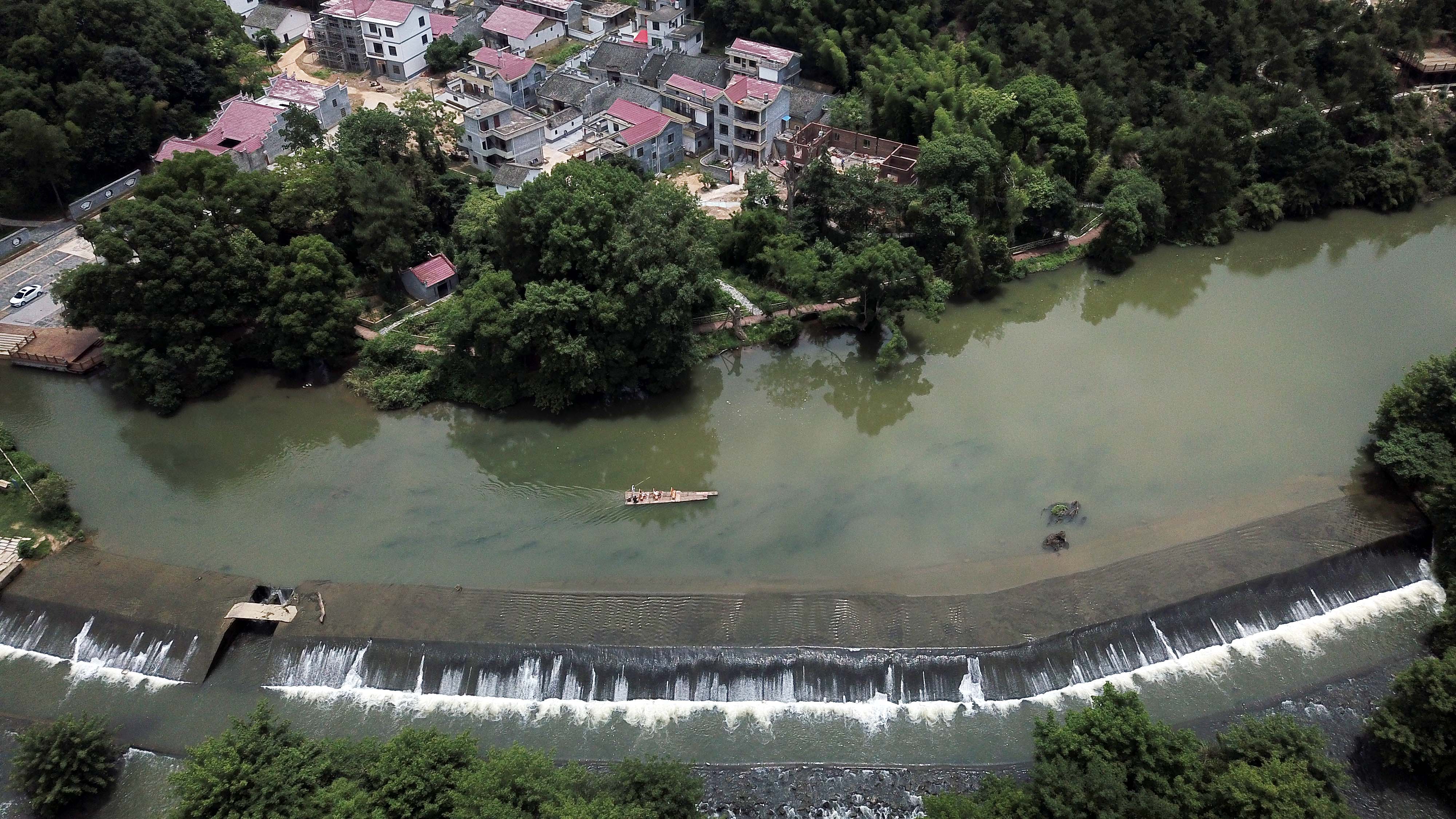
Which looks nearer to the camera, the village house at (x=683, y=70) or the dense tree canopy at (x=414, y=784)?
the dense tree canopy at (x=414, y=784)

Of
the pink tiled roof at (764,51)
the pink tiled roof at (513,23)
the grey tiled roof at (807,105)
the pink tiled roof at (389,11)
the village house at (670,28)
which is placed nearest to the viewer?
the grey tiled roof at (807,105)

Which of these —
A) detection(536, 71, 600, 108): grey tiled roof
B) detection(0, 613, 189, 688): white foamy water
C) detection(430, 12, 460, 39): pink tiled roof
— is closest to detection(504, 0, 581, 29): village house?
detection(430, 12, 460, 39): pink tiled roof

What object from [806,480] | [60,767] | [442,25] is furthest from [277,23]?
[60,767]

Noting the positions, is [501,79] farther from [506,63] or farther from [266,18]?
[266,18]

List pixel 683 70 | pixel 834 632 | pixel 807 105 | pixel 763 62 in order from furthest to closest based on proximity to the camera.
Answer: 1. pixel 763 62
2. pixel 683 70
3. pixel 807 105
4. pixel 834 632

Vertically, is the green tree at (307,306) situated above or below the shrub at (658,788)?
above

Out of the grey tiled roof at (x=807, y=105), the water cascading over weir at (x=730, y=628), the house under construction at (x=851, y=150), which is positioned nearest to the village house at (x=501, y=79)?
the grey tiled roof at (x=807, y=105)

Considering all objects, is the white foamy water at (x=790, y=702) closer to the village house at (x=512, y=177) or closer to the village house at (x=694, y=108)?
the village house at (x=512, y=177)
